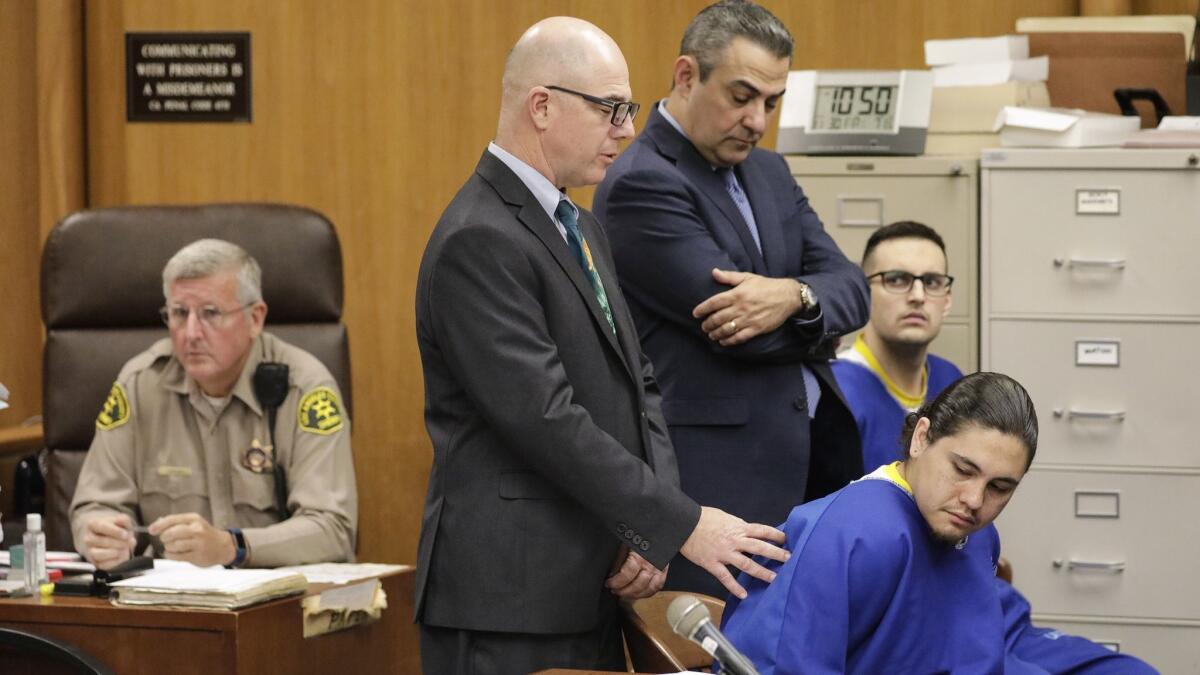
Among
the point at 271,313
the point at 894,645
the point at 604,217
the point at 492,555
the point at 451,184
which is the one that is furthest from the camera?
the point at 451,184

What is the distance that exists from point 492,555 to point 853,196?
201cm

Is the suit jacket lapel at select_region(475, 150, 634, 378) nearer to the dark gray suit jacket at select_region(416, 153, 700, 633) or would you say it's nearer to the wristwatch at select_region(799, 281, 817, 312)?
the dark gray suit jacket at select_region(416, 153, 700, 633)

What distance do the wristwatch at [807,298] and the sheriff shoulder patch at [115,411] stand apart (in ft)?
4.83

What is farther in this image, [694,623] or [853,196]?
[853,196]

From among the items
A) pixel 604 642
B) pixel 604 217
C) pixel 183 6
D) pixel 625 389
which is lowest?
pixel 604 642

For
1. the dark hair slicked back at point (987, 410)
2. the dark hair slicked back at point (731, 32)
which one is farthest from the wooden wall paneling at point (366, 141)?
the dark hair slicked back at point (987, 410)

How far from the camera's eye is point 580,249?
2176mm

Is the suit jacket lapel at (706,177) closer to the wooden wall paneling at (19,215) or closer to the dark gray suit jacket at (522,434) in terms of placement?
the dark gray suit jacket at (522,434)

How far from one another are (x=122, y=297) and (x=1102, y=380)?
91.6 inches

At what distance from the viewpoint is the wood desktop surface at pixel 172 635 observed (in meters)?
2.31

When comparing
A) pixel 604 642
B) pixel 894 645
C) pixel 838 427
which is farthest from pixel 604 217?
pixel 894 645

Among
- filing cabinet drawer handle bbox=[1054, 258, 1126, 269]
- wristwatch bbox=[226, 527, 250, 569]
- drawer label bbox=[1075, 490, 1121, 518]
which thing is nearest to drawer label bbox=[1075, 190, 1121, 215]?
filing cabinet drawer handle bbox=[1054, 258, 1126, 269]

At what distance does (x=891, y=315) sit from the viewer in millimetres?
3297

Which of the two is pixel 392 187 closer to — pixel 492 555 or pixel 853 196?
pixel 853 196
